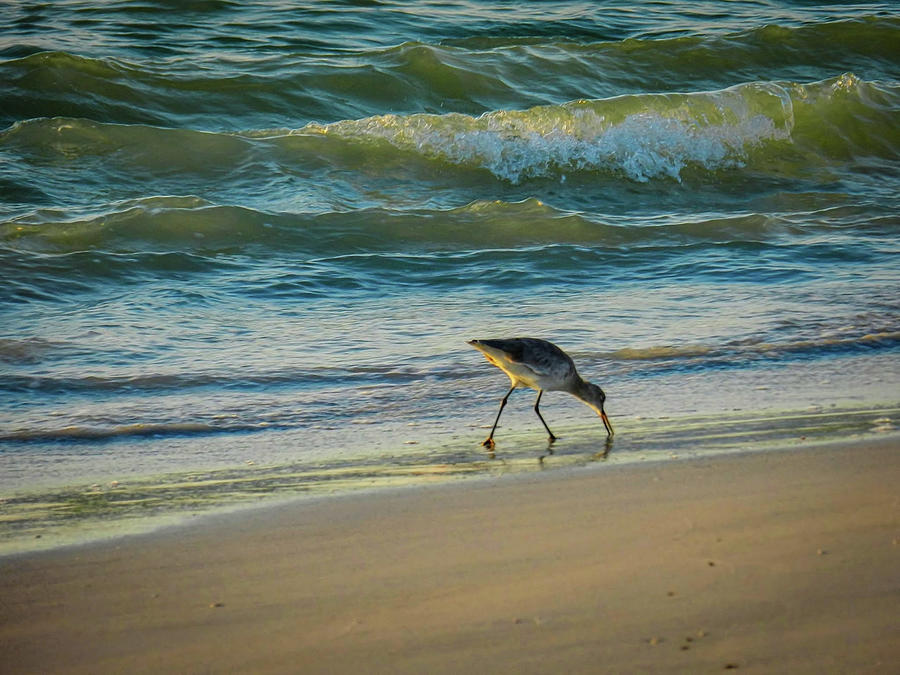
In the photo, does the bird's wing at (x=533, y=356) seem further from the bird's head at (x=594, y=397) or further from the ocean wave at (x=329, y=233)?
the ocean wave at (x=329, y=233)

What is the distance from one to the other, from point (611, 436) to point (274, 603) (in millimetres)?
1920

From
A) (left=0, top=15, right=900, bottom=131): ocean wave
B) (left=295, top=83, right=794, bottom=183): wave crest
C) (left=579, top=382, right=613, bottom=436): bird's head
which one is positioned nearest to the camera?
(left=579, top=382, right=613, bottom=436): bird's head

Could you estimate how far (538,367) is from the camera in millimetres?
4473

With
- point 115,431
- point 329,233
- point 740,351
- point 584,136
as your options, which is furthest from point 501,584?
point 584,136

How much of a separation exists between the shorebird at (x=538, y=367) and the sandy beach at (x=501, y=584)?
70 cm

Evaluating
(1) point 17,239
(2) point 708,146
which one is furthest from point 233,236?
(2) point 708,146

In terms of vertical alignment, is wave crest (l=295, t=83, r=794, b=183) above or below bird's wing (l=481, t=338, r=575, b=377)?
below

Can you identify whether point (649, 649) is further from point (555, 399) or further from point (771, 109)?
point (771, 109)

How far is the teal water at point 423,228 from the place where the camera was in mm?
4832

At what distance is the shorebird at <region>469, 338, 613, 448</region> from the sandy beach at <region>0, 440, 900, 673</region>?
699 millimetres

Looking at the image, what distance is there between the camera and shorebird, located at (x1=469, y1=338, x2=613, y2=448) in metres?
4.45

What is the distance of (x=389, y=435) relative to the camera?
4.58m

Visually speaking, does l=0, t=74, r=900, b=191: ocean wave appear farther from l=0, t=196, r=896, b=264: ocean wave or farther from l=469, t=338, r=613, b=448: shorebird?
l=469, t=338, r=613, b=448: shorebird

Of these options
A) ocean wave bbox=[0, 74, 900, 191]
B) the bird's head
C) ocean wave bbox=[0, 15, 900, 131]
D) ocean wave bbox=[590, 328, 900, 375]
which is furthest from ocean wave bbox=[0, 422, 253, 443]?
ocean wave bbox=[0, 15, 900, 131]
